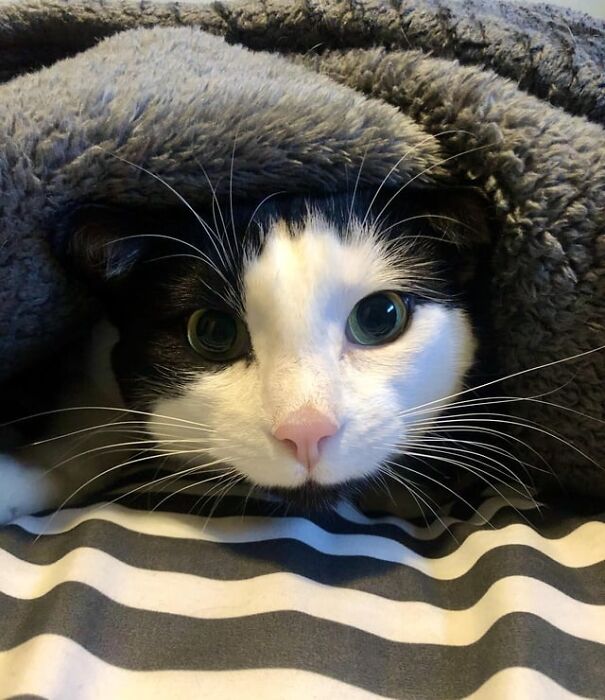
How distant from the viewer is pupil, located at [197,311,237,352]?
0.76 metres

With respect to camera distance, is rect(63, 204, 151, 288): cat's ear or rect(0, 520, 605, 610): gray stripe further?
rect(63, 204, 151, 288): cat's ear

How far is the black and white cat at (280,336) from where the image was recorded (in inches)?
26.9

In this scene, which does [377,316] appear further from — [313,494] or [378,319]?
[313,494]

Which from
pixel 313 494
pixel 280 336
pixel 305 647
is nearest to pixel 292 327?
pixel 280 336

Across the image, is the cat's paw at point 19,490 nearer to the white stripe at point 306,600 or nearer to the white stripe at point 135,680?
the white stripe at point 306,600

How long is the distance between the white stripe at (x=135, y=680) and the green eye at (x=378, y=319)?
33cm

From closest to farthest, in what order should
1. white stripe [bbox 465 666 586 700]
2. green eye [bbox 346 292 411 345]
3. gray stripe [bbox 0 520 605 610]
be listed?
white stripe [bbox 465 666 586 700]
gray stripe [bbox 0 520 605 610]
green eye [bbox 346 292 411 345]

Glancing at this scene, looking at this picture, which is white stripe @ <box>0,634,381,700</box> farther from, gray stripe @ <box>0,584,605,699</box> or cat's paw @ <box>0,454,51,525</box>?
cat's paw @ <box>0,454,51,525</box>

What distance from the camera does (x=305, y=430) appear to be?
638 millimetres

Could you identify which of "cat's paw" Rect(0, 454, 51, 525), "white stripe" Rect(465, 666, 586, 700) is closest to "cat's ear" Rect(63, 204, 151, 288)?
"cat's paw" Rect(0, 454, 51, 525)

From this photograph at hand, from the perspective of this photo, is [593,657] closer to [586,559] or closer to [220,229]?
[586,559]

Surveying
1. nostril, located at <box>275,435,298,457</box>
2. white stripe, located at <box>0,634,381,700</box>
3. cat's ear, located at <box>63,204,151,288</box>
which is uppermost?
cat's ear, located at <box>63,204,151,288</box>

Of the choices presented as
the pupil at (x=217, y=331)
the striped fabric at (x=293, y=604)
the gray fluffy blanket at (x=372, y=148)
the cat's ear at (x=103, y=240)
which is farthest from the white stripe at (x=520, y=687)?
the cat's ear at (x=103, y=240)

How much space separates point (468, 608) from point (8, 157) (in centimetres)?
59
